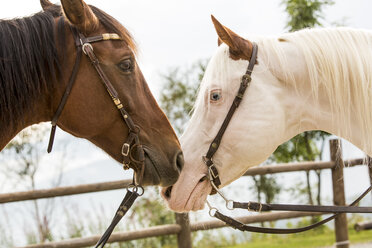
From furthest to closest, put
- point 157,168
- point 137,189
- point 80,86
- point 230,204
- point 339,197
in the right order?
point 339,197
point 230,204
point 137,189
point 157,168
point 80,86

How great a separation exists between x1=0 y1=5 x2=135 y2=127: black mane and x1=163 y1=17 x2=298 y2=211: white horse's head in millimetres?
902

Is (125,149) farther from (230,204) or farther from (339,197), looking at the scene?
(339,197)

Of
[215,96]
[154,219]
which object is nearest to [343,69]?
[215,96]

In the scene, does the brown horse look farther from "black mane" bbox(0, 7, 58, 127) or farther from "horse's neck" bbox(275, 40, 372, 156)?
"horse's neck" bbox(275, 40, 372, 156)

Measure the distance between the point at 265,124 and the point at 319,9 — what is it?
989cm

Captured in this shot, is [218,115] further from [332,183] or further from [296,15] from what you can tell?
[296,15]

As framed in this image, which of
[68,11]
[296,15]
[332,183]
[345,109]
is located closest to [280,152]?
[296,15]

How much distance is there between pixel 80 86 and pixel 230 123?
90cm

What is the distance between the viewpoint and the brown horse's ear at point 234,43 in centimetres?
235

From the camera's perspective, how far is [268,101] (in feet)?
7.88

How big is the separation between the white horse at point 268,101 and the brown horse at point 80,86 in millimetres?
342

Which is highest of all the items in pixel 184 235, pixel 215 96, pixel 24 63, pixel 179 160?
pixel 24 63

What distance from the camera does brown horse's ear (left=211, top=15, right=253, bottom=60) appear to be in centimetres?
235

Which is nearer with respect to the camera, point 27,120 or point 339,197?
point 27,120
